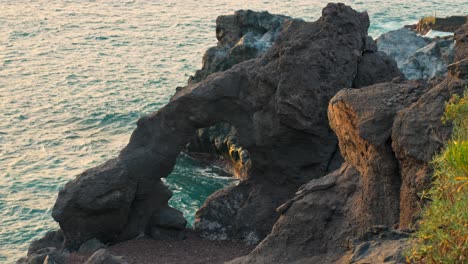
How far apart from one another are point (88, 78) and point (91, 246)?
24.4 meters

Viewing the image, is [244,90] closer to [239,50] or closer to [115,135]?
[239,50]

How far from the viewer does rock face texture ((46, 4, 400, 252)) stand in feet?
72.4

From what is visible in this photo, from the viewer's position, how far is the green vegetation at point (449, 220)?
32.1ft

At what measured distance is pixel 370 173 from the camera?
51.9 ft

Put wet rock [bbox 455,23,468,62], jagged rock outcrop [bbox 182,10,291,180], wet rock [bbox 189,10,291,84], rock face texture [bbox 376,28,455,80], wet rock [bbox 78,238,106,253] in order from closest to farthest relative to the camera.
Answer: wet rock [bbox 455,23,468,62] < wet rock [bbox 78,238,106,253] < rock face texture [bbox 376,28,455,80] < jagged rock outcrop [bbox 182,10,291,180] < wet rock [bbox 189,10,291,84]

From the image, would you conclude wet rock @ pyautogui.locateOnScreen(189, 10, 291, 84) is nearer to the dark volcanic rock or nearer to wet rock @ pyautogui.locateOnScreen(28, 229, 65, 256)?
wet rock @ pyautogui.locateOnScreen(28, 229, 65, 256)

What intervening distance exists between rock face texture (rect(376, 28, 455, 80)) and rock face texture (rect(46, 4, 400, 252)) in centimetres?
715

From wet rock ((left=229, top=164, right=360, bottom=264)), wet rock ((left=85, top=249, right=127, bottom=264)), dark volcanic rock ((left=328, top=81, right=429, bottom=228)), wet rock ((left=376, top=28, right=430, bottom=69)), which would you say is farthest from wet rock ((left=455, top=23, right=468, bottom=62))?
wet rock ((left=376, top=28, right=430, bottom=69))

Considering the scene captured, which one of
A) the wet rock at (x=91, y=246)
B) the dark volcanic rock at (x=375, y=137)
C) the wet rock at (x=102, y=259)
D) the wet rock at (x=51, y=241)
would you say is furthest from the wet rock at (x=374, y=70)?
the wet rock at (x=51, y=241)

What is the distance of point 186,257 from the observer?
21938 millimetres

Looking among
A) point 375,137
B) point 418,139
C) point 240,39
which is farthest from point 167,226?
point 240,39

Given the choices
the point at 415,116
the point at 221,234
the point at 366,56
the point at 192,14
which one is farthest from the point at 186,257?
the point at 192,14

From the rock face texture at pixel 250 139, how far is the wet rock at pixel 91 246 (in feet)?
0.49

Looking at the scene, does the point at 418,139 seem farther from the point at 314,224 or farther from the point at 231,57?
the point at 231,57
